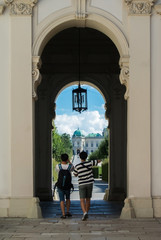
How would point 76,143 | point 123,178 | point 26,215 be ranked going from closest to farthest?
1. point 26,215
2. point 123,178
3. point 76,143

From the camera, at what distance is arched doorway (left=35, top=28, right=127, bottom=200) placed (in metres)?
16.7

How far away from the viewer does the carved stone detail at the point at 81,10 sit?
10.4m

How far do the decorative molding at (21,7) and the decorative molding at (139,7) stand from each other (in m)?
2.29

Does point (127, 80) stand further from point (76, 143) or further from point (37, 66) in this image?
point (76, 143)

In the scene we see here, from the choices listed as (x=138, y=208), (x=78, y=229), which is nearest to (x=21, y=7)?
(x=78, y=229)

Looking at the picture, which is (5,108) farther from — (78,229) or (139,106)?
(78,229)


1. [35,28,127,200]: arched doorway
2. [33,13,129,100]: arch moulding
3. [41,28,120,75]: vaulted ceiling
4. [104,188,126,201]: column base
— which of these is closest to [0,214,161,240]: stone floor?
[33,13,129,100]: arch moulding

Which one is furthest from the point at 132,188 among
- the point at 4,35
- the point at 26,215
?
the point at 4,35

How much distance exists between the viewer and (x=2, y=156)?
10188mm

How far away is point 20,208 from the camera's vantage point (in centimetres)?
991

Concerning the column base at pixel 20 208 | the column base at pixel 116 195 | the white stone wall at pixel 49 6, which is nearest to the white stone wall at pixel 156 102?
the white stone wall at pixel 49 6

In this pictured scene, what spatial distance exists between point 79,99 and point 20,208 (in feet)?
13.0

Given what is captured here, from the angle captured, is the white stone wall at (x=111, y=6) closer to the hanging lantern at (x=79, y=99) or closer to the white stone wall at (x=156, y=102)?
the white stone wall at (x=156, y=102)

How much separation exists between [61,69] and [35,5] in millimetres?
7335
